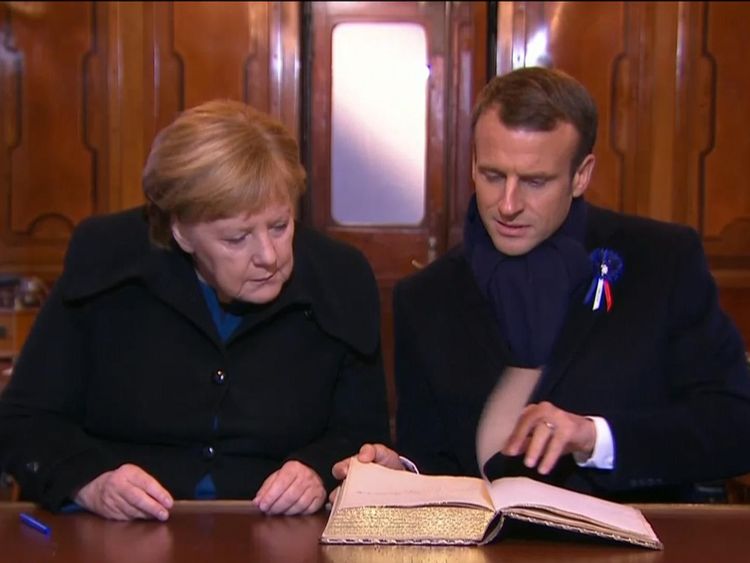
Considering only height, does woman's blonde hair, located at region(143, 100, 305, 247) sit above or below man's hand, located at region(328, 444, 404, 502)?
above

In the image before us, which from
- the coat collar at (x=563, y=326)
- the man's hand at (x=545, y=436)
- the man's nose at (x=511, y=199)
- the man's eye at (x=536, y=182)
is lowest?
the man's hand at (x=545, y=436)

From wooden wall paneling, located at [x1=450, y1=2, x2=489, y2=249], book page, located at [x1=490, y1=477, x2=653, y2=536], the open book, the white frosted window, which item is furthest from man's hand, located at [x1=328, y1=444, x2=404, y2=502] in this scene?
the white frosted window

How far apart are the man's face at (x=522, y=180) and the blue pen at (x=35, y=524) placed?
985 millimetres

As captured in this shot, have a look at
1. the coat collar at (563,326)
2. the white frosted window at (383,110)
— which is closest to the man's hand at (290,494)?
the coat collar at (563,326)

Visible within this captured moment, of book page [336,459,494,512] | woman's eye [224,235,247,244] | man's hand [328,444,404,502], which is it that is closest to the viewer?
book page [336,459,494,512]

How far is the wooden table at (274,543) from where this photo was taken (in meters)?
1.52

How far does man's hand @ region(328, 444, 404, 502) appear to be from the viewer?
1.90 m

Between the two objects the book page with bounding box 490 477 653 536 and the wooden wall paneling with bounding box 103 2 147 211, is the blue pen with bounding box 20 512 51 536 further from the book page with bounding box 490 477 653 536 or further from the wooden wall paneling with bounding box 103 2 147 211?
the wooden wall paneling with bounding box 103 2 147 211

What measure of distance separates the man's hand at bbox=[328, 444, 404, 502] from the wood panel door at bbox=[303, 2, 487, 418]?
11.2 feet

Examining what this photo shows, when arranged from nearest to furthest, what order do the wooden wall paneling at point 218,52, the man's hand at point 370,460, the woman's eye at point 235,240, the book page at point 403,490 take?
the book page at point 403,490
the man's hand at point 370,460
the woman's eye at point 235,240
the wooden wall paneling at point 218,52

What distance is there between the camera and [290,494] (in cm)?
181

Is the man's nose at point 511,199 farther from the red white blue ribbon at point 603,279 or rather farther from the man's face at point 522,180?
the red white blue ribbon at point 603,279

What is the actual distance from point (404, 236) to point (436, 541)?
4100mm

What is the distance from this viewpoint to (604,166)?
5.17 metres
